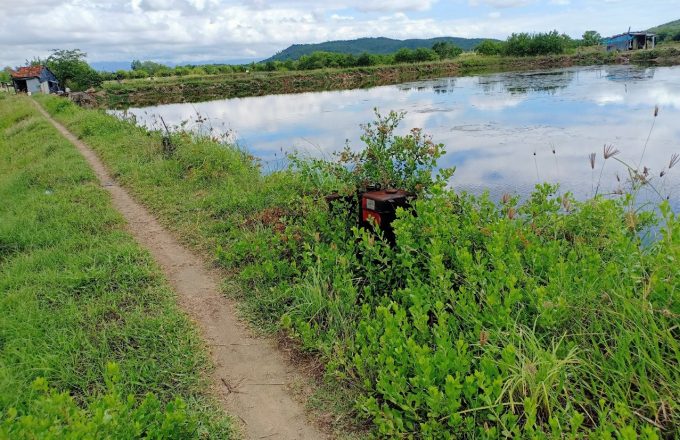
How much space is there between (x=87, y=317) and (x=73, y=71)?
4410cm

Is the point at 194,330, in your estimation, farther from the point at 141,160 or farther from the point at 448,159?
the point at 448,159

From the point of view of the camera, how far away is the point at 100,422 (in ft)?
6.34

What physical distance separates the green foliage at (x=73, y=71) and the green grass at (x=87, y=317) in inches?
1551

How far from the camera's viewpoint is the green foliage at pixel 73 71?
3934cm

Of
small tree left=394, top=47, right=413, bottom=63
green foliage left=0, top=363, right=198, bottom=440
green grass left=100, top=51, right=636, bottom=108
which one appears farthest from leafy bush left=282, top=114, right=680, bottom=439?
small tree left=394, top=47, right=413, bottom=63

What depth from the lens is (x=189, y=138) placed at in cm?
889

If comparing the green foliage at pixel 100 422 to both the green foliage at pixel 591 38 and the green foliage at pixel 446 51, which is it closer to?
the green foliage at pixel 446 51

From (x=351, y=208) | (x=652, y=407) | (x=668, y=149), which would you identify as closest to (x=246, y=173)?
(x=351, y=208)

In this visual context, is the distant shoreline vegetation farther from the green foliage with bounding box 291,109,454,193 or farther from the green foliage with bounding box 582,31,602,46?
the green foliage with bounding box 291,109,454,193

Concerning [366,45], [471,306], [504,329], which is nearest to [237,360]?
[471,306]

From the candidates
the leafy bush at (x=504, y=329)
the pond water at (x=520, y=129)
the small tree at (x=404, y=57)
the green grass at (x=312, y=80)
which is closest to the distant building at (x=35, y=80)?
the green grass at (x=312, y=80)

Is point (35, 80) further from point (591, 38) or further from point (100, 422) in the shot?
point (591, 38)

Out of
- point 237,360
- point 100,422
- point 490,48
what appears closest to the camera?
point 100,422

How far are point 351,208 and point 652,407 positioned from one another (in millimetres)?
2759
